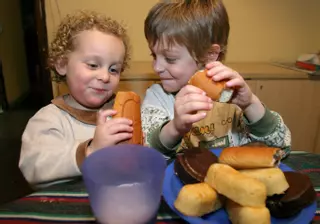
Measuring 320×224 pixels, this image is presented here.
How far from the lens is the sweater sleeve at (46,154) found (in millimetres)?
759

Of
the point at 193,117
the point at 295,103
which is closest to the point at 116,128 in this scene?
the point at 193,117

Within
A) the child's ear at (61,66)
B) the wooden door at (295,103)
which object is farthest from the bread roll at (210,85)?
the wooden door at (295,103)

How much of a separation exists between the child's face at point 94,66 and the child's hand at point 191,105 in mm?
338

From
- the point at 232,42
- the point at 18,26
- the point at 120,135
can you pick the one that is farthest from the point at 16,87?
the point at 120,135

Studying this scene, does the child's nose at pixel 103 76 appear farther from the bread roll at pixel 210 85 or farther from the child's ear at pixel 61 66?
the bread roll at pixel 210 85

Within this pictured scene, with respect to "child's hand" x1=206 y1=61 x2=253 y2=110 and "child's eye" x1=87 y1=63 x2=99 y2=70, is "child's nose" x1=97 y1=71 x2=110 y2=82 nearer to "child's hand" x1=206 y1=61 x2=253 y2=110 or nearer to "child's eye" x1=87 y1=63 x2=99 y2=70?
"child's eye" x1=87 y1=63 x2=99 y2=70

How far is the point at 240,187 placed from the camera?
464 mm

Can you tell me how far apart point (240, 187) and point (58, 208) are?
0.38m

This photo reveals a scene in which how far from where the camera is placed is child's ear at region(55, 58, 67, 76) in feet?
3.42

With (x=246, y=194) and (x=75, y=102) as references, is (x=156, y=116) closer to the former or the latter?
(x=75, y=102)

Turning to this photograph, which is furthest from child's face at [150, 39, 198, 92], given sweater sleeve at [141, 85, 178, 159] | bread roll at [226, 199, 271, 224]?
bread roll at [226, 199, 271, 224]

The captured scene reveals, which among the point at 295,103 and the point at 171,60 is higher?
the point at 171,60

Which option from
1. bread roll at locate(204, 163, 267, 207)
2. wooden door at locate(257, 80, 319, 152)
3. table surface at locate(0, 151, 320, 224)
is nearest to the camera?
bread roll at locate(204, 163, 267, 207)

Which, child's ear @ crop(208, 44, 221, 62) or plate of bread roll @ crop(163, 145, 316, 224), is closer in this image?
plate of bread roll @ crop(163, 145, 316, 224)
